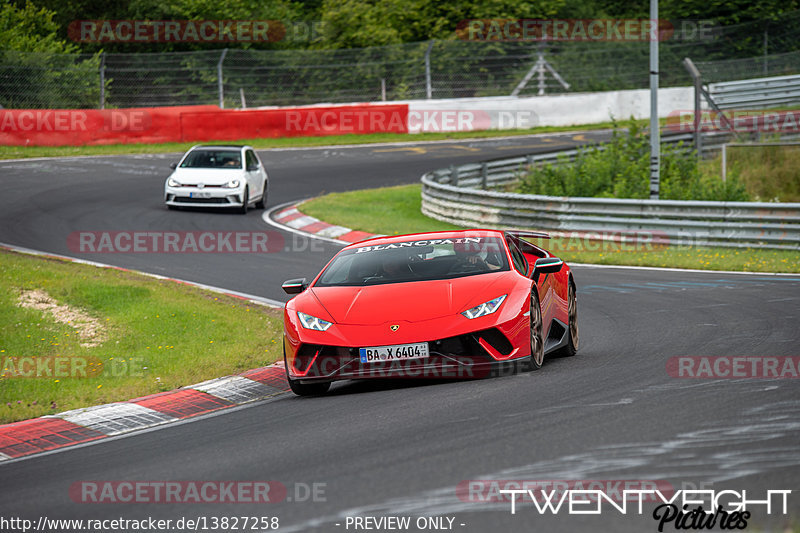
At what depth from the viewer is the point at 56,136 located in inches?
1321

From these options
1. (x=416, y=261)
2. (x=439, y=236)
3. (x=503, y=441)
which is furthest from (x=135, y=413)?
(x=503, y=441)

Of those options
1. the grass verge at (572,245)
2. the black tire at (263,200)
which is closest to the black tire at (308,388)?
the grass verge at (572,245)

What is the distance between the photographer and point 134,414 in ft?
27.4

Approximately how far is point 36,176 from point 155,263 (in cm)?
1205

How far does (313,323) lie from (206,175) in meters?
15.9

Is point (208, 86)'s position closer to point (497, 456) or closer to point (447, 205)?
point (447, 205)

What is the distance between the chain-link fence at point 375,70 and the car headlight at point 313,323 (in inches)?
1104

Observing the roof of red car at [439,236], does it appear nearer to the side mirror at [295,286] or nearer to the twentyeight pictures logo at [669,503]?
the side mirror at [295,286]

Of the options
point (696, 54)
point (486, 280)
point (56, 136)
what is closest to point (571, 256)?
point (486, 280)

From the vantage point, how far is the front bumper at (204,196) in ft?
77.2

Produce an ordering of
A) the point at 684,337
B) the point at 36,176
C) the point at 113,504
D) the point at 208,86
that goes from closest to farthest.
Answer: the point at 113,504 → the point at 684,337 → the point at 36,176 → the point at 208,86

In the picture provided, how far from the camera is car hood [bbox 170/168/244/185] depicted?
77.5 feet

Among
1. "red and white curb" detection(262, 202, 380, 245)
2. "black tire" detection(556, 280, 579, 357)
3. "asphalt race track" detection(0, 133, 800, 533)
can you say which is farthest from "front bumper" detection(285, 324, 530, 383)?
"red and white curb" detection(262, 202, 380, 245)

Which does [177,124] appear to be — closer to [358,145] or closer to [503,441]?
[358,145]
